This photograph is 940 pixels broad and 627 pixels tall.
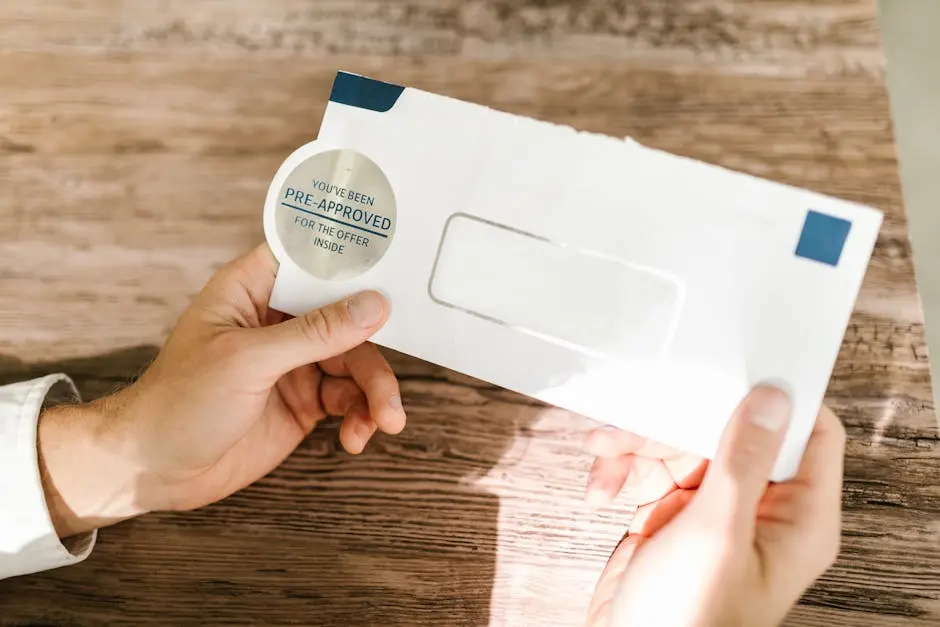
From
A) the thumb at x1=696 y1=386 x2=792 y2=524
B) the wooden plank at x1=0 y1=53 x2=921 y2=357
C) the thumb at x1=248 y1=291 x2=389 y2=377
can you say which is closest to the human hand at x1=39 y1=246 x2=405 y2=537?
the thumb at x1=248 y1=291 x2=389 y2=377

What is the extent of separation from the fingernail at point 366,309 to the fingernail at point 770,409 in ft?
0.87

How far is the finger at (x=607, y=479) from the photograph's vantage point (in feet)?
1.88

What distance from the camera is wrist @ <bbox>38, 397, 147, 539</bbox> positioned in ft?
1.80

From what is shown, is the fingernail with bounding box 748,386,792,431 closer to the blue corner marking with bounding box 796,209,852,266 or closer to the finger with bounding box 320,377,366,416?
the blue corner marking with bounding box 796,209,852,266

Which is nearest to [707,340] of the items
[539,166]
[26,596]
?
[539,166]

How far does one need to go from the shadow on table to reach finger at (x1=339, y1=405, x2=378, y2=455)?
50 millimetres

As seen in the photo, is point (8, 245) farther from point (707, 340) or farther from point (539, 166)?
point (707, 340)

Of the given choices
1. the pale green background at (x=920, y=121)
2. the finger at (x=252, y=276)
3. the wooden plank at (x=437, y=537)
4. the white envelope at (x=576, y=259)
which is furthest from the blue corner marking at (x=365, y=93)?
the pale green background at (x=920, y=121)

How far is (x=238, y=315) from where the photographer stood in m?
0.53

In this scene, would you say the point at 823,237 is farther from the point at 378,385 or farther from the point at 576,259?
the point at 378,385

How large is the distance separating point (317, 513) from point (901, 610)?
518mm

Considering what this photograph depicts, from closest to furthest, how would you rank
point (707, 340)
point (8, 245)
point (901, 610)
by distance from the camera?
point (707, 340), point (901, 610), point (8, 245)

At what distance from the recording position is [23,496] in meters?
0.54

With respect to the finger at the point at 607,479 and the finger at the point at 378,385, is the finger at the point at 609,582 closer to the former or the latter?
the finger at the point at 607,479
